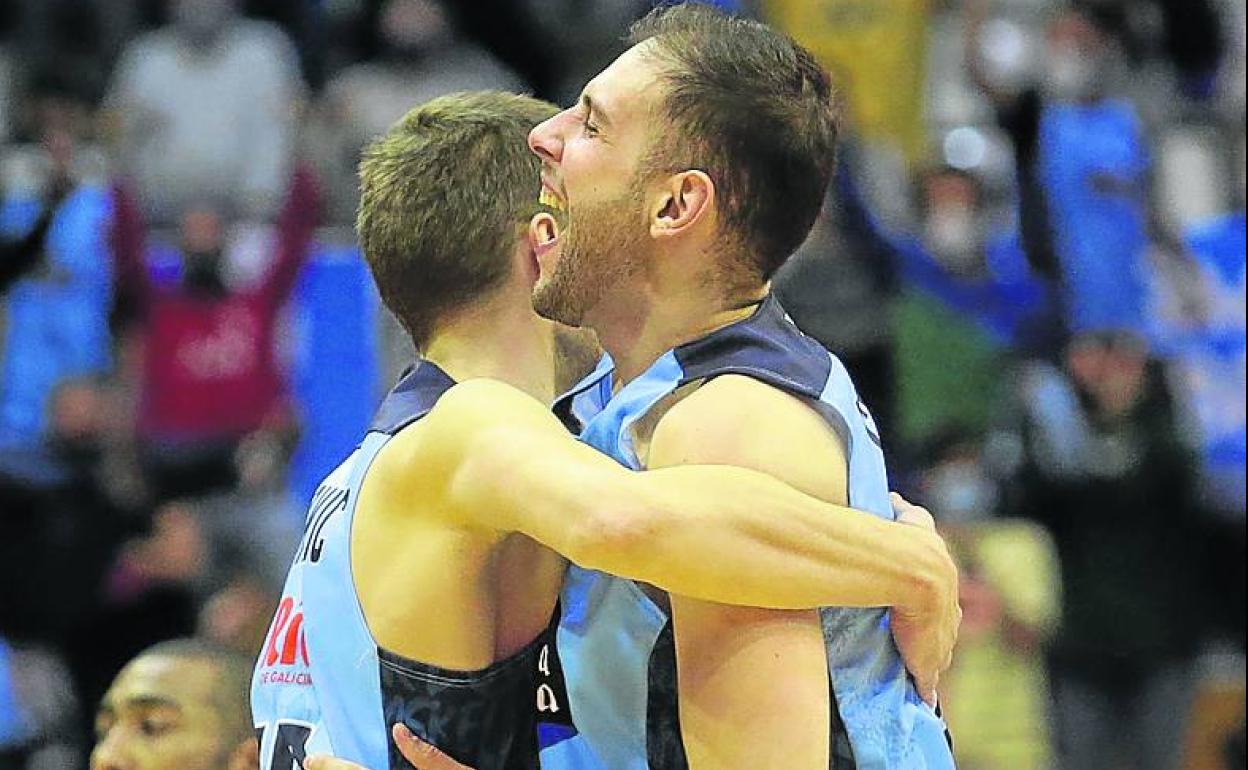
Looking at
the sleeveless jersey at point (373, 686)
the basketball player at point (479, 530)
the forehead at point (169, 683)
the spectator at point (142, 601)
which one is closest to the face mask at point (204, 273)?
the spectator at point (142, 601)

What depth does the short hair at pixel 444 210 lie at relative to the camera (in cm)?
414

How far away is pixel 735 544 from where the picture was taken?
3.50m

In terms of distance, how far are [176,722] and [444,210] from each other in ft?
6.78

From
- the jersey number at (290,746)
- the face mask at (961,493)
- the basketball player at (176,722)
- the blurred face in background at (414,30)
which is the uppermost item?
the jersey number at (290,746)

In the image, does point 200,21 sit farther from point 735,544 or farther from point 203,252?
point 735,544

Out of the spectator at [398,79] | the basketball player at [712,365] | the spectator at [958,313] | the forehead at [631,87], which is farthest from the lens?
the spectator at [398,79]

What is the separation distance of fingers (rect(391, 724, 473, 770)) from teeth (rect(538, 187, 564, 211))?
923 mm

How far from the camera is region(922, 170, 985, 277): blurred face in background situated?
40.1ft

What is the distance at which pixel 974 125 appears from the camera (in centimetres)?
1384

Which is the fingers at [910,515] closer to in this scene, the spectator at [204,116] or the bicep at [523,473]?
the bicep at [523,473]

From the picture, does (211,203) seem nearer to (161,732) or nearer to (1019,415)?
(1019,415)

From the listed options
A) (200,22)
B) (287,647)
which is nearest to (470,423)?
(287,647)

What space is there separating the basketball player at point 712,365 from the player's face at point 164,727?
75.6 inches

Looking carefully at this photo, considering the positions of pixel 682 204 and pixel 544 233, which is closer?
pixel 682 204
